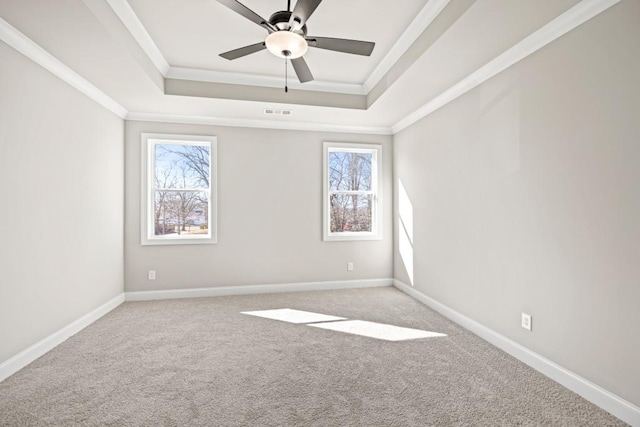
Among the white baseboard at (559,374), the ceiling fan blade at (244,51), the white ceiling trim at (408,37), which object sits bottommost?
the white baseboard at (559,374)

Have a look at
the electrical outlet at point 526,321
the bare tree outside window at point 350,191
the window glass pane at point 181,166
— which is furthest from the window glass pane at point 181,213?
the electrical outlet at point 526,321

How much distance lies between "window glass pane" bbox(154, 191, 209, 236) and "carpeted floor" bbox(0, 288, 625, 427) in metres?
1.48

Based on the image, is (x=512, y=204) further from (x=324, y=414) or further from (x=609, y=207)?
(x=324, y=414)

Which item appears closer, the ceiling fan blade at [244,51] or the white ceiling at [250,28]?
the ceiling fan blade at [244,51]

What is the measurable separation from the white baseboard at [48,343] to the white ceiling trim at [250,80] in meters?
2.74

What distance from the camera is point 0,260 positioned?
2.32 metres

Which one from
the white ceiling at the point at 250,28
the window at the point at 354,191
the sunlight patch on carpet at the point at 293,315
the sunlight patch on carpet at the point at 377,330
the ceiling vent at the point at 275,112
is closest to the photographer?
the white ceiling at the point at 250,28

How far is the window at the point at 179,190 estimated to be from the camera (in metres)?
4.42

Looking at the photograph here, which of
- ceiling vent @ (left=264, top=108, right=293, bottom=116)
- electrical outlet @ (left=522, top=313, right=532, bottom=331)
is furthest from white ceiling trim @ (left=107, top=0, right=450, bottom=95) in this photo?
electrical outlet @ (left=522, top=313, right=532, bottom=331)

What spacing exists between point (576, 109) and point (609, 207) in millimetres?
686

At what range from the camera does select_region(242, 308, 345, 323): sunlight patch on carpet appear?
11.7ft

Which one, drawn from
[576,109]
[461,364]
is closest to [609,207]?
[576,109]

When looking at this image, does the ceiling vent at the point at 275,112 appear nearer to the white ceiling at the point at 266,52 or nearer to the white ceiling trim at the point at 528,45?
the white ceiling at the point at 266,52

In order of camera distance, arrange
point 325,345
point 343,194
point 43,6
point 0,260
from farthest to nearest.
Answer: point 343,194, point 325,345, point 0,260, point 43,6
